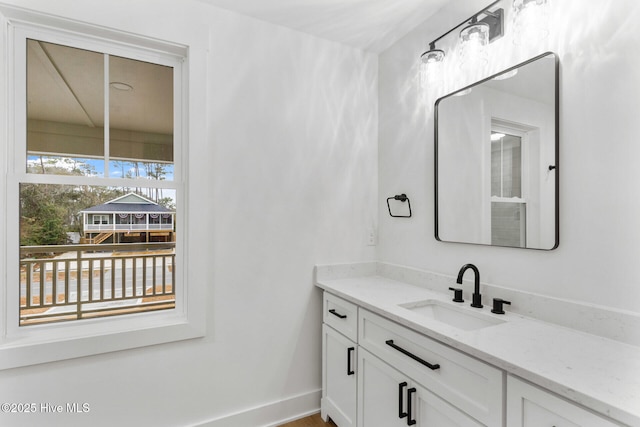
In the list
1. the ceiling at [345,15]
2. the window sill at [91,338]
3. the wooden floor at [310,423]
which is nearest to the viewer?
the window sill at [91,338]

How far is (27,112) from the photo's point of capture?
156 centimetres

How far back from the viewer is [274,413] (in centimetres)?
198

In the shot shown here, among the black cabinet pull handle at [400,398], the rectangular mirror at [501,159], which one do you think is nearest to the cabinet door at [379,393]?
the black cabinet pull handle at [400,398]

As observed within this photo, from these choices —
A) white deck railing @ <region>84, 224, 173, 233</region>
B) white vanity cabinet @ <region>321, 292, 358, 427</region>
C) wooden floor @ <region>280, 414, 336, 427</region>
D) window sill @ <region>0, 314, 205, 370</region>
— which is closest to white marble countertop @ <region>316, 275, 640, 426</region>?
white vanity cabinet @ <region>321, 292, 358, 427</region>

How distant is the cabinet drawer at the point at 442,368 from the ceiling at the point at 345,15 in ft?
5.56

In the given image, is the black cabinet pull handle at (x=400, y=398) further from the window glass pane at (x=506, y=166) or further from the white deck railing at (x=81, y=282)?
the white deck railing at (x=81, y=282)

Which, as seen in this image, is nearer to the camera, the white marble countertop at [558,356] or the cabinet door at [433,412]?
the white marble countertop at [558,356]

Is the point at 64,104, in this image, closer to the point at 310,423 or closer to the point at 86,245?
the point at 86,245

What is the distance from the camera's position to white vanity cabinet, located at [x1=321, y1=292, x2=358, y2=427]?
68.9 inches

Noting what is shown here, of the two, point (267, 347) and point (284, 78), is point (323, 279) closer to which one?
point (267, 347)

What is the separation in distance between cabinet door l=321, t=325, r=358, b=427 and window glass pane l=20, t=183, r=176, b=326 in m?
0.99

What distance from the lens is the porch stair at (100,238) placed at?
1.72 m

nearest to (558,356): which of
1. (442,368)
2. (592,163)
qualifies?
(442,368)

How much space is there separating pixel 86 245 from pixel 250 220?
2.81 feet
